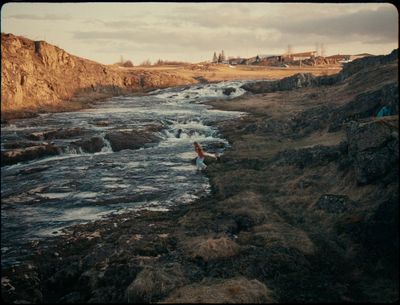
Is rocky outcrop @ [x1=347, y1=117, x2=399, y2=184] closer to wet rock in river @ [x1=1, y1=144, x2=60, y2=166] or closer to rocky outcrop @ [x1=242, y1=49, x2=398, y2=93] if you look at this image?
wet rock in river @ [x1=1, y1=144, x2=60, y2=166]

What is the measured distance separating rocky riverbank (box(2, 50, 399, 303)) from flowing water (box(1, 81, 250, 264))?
5.47 feet

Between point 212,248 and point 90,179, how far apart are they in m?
14.8

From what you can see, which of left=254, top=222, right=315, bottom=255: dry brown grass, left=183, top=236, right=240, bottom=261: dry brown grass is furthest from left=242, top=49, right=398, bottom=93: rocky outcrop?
left=183, top=236, right=240, bottom=261: dry brown grass

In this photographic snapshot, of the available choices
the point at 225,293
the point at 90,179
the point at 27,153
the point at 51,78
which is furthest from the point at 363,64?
the point at 225,293

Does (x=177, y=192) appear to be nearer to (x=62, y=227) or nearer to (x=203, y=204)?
(x=203, y=204)

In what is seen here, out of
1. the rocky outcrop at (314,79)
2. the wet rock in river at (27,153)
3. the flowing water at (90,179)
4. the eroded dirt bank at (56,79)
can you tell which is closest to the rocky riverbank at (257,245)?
the flowing water at (90,179)

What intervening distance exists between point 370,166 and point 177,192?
1099cm

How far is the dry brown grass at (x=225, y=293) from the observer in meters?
11.5

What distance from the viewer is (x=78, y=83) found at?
85.4 meters

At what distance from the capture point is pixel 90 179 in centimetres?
2742

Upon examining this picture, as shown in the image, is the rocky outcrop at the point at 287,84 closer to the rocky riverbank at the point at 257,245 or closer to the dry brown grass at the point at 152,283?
the rocky riverbank at the point at 257,245

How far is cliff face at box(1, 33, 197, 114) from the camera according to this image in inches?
2394

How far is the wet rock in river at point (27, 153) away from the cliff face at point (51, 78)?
20.0 metres

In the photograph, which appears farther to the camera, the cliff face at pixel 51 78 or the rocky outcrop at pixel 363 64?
the cliff face at pixel 51 78
